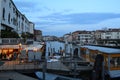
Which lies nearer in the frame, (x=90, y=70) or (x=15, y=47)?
(x=90, y=70)

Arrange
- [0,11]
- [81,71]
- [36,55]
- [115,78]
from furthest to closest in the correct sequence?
1. [0,11]
2. [36,55]
3. [81,71]
4. [115,78]

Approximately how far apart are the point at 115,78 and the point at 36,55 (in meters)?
11.9

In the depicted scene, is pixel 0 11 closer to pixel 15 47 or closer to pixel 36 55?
pixel 15 47

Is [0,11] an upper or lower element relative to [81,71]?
upper

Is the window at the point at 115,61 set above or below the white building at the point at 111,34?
below

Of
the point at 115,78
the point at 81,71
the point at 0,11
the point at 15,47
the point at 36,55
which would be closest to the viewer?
the point at 115,78

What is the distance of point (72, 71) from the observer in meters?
27.8

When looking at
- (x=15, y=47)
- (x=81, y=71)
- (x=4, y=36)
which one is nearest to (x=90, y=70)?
(x=81, y=71)

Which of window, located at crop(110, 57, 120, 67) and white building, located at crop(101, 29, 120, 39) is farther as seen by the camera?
white building, located at crop(101, 29, 120, 39)

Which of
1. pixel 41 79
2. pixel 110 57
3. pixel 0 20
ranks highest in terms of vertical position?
pixel 0 20

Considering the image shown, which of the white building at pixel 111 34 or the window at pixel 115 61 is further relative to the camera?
the white building at pixel 111 34

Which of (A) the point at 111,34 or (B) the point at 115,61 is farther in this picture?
(A) the point at 111,34

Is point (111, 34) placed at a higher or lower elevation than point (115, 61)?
higher

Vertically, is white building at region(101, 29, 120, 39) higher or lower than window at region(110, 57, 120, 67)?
higher
